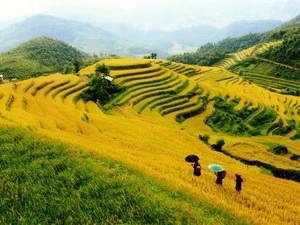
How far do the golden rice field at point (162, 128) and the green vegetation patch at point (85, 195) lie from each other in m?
0.77

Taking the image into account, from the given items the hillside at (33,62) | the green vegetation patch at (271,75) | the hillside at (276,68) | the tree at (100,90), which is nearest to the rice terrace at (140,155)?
the tree at (100,90)

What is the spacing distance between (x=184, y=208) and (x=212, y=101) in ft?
181

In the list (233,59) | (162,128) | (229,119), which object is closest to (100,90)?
(229,119)

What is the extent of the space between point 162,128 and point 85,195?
26226mm

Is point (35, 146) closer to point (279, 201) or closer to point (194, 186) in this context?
point (194, 186)

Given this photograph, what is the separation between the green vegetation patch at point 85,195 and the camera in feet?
31.0

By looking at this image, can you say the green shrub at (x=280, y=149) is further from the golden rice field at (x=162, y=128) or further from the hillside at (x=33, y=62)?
the hillside at (x=33, y=62)

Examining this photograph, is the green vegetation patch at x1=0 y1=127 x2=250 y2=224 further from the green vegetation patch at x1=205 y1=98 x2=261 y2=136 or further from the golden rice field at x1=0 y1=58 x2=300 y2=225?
the green vegetation patch at x1=205 y1=98 x2=261 y2=136

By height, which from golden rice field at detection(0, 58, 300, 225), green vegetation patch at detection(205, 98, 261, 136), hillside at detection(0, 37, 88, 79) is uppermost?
hillside at detection(0, 37, 88, 79)

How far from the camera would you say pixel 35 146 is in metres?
13.8

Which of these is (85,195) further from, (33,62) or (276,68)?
(33,62)

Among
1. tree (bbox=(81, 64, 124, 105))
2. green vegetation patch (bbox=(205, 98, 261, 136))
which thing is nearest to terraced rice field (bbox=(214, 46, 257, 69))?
green vegetation patch (bbox=(205, 98, 261, 136))

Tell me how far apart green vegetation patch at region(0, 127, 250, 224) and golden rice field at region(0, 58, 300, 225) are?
2.52ft

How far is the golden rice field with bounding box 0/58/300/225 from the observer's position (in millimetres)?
12781
